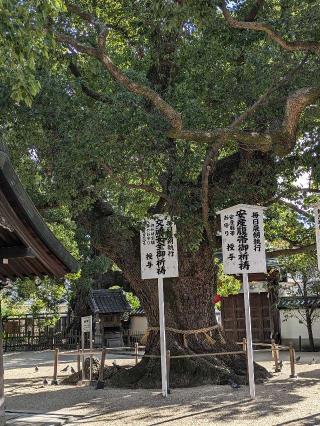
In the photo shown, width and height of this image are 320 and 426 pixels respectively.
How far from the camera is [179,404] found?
952cm

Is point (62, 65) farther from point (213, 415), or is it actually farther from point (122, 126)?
point (213, 415)

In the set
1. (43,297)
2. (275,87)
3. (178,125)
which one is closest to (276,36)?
(275,87)

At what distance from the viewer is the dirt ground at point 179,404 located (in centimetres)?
827

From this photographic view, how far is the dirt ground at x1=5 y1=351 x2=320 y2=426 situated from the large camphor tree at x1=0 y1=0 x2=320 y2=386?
108 cm

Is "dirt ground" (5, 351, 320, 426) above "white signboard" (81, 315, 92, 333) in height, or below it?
below

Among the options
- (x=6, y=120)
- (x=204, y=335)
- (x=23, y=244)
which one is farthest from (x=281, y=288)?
(x=23, y=244)

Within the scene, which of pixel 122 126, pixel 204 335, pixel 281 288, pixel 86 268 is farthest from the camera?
pixel 86 268

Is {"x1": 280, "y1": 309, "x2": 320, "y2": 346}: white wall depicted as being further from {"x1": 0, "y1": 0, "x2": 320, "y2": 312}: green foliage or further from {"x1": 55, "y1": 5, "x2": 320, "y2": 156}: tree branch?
{"x1": 55, "y1": 5, "x2": 320, "y2": 156}: tree branch

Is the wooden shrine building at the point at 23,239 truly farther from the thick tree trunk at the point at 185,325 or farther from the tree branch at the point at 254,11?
the tree branch at the point at 254,11

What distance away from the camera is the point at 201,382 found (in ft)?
38.0

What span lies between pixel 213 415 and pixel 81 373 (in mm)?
5828

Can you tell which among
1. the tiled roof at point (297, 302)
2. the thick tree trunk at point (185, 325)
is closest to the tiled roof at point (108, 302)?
the tiled roof at point (297, 302)

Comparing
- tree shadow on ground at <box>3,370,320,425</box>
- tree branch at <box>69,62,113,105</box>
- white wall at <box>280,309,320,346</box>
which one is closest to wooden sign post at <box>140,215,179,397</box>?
tree shadow on ground at <box>3,370,320,425</box>

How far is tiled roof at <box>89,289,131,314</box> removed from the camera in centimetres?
2594
